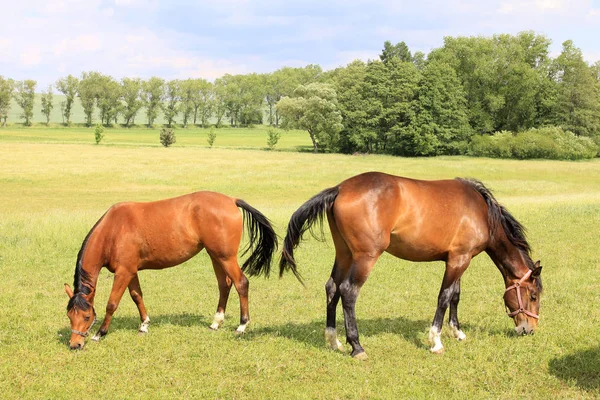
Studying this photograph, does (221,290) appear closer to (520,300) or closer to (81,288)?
(81,288)

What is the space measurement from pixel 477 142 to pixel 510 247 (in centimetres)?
6575

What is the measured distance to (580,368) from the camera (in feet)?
20.4

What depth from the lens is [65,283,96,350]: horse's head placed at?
6895mm

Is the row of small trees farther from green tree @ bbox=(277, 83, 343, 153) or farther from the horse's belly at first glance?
the horse's belly

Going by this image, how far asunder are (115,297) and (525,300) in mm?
6053

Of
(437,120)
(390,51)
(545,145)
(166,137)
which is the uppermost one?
(390,51)

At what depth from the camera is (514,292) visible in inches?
290

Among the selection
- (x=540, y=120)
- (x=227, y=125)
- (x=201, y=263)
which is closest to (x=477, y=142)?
(x=540, y=120)

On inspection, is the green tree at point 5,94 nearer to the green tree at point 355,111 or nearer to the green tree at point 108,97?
the green tree at point 108,97

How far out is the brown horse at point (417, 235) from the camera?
269 inches

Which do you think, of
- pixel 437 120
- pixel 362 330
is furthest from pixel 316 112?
pixel 362 330

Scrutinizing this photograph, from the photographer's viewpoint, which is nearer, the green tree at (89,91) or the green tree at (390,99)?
the green tree at (390,99)

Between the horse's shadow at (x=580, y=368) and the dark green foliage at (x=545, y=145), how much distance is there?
6192cm

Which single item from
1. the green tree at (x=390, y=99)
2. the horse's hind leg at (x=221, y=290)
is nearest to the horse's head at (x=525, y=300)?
the horse's hind leg at (x=221, y=290)
